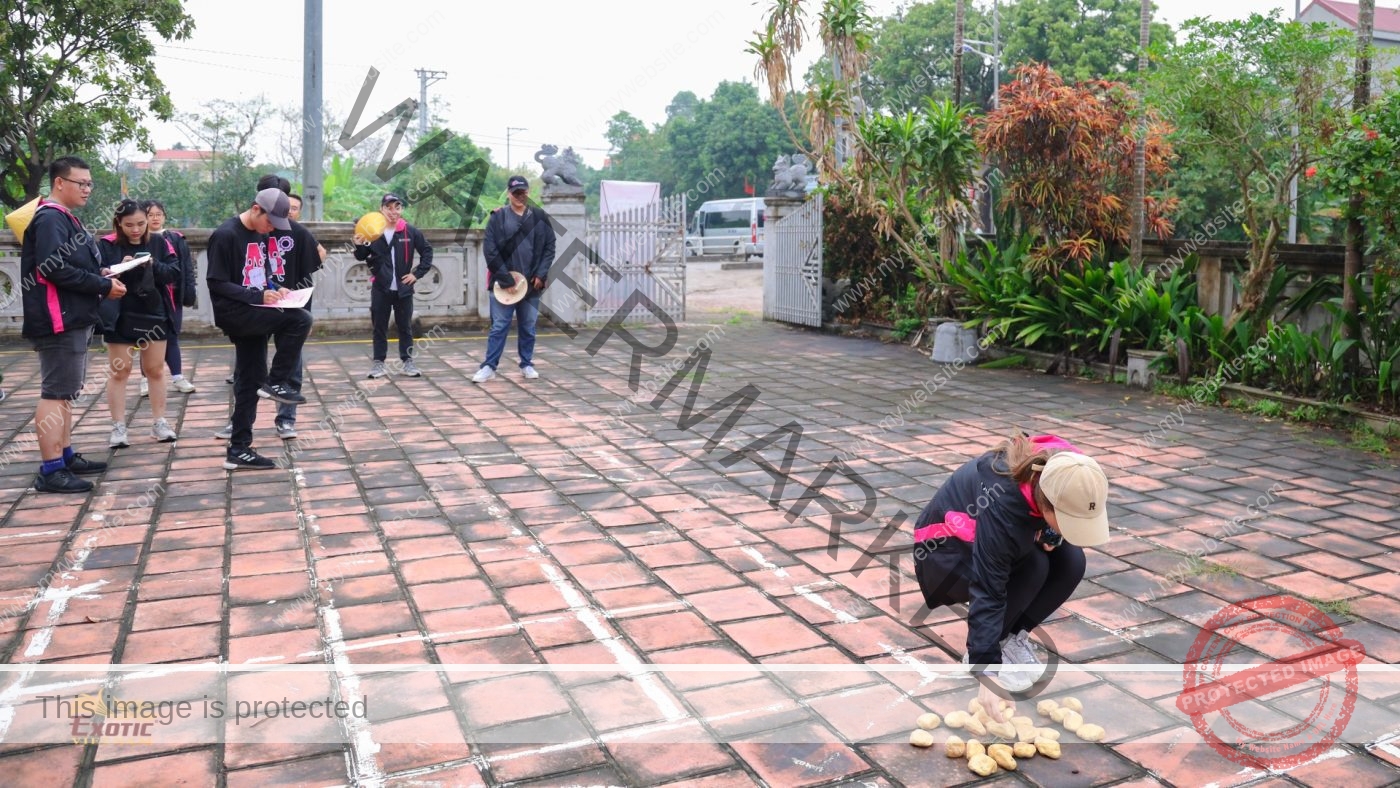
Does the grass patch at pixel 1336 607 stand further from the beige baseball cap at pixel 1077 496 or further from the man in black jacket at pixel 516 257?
the man in black jacket at pixel 516 257

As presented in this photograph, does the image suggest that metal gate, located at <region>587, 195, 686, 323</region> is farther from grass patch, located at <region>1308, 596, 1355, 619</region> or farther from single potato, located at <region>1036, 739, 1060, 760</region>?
single potato, located at <region>1036, 739, 1060, 760</region>

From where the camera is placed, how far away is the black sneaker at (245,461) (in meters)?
6.38

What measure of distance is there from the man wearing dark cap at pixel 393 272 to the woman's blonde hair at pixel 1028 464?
23.6 ft

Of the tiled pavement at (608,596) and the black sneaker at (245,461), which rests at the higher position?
the black sneaker at (245,461)

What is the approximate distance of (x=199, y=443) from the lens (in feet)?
23.2

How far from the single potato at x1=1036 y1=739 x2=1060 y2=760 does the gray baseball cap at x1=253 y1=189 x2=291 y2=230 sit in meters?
4.88

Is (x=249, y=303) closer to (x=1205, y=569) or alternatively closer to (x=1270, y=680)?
(x=1205, y=569)

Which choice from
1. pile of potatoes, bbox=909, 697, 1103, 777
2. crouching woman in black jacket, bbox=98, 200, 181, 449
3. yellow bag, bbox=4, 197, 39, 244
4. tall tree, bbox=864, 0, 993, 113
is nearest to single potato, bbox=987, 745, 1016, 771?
pile of potatoes, bbox=909, 697, 1103, 777

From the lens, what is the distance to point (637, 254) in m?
14.8

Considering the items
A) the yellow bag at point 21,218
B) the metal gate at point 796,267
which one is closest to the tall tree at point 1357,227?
the metal gate at point 796,267

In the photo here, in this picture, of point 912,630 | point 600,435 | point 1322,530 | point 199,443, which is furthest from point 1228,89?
point 199,443

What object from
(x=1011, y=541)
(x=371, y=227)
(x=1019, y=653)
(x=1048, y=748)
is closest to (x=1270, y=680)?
(x=1019, y=653)

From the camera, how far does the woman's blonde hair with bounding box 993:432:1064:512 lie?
3240mm

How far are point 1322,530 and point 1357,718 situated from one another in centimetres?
222
